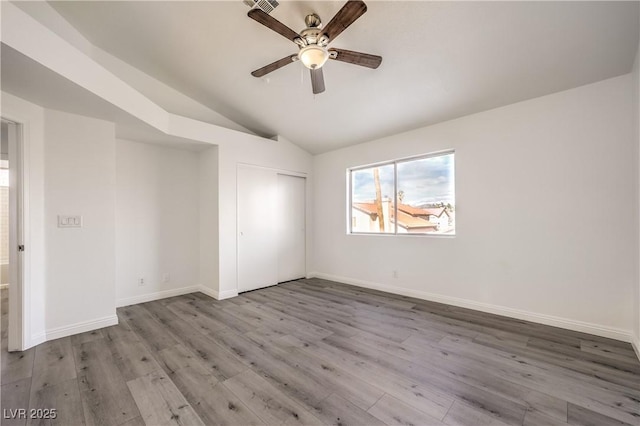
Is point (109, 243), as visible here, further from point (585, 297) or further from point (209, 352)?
point (585, 297)

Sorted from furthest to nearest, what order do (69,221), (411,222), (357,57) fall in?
(411,222) → (69,221) → (357,57)

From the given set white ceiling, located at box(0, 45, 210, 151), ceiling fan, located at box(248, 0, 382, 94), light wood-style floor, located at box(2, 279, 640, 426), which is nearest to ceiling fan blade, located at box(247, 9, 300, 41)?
ceiling fan, located at box(248, 0, 382, 94)

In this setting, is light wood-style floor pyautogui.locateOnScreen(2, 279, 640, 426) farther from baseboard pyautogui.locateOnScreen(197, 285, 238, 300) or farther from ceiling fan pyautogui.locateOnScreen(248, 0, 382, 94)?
ceiling fan pyautogui.locateOnScreen(248, 0, 382, 94)

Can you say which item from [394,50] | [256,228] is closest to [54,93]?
[256,228]

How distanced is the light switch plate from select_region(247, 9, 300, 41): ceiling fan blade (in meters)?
2.83

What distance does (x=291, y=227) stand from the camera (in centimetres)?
514

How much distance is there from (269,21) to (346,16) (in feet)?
1.87

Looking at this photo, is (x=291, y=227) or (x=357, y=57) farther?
(x=291, y=227)

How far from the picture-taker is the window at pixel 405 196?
3783mm

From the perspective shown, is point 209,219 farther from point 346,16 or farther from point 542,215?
point 542,215

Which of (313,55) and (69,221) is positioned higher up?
(313,55)

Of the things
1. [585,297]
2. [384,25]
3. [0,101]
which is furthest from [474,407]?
[0,101]

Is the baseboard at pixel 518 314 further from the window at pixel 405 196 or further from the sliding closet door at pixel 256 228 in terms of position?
the sliding closet door at pixel 256 228

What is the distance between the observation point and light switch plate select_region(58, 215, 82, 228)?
9.10 feet
